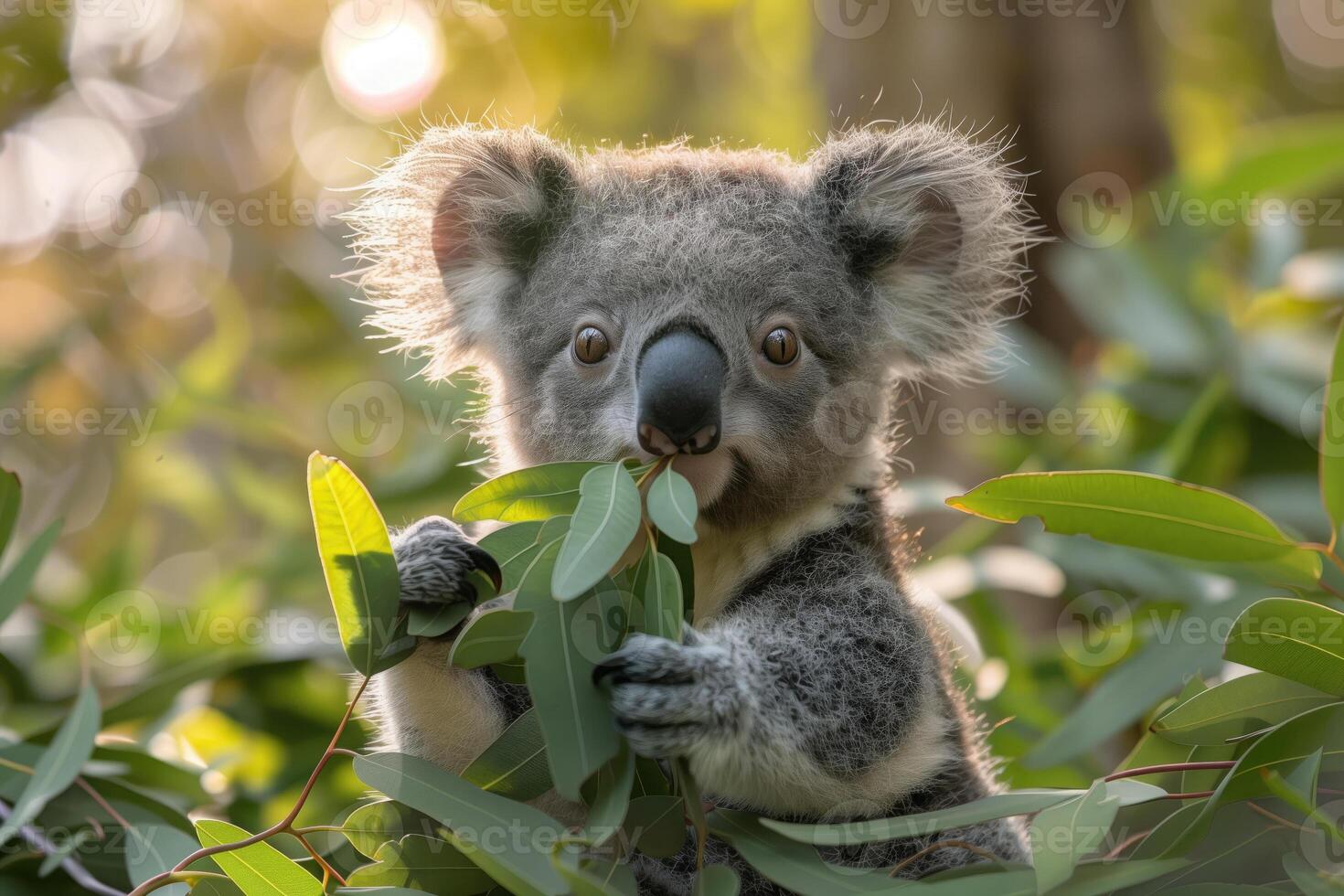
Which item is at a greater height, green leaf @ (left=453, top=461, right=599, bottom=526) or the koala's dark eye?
the koala's dark eye

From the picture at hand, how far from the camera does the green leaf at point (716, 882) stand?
1.53 m

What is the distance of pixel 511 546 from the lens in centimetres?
177

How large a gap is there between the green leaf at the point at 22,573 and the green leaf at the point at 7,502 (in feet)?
0.36

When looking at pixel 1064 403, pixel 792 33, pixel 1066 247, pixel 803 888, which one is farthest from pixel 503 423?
pixel 792 33

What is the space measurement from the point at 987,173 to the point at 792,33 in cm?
575

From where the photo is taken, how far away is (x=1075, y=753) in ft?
8.27

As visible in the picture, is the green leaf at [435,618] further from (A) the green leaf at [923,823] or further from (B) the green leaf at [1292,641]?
(B) the green leaf at [1292,641]

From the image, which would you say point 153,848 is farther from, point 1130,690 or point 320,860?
point 1130,690

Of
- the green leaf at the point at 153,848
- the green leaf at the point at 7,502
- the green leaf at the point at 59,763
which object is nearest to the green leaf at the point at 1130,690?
the green leaf at the point at 153,848

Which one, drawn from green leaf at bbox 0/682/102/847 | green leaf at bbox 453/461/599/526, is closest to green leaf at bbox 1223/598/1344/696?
green leaf at bbox 453/461/599/526

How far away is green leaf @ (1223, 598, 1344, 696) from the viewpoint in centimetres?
165

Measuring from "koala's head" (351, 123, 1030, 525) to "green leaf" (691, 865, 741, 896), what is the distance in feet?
2.22

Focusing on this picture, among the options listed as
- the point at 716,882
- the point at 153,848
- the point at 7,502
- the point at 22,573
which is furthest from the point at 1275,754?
the point at 7,502

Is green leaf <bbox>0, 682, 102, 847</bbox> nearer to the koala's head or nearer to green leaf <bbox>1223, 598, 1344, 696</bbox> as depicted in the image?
the koala's head
